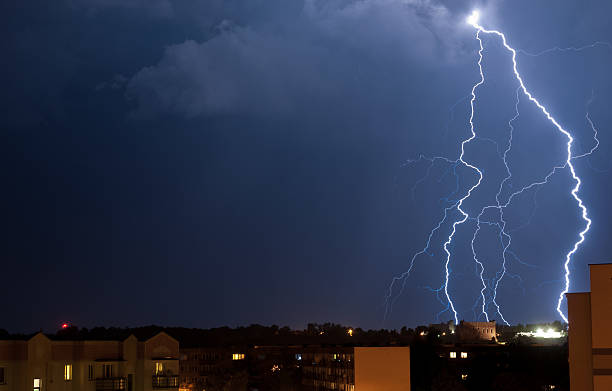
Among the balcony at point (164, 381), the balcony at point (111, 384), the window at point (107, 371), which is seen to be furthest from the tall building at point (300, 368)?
the window at point (107, 371)

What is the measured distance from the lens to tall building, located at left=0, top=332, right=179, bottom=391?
68.4 ft

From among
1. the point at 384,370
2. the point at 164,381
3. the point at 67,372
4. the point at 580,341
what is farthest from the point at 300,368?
the point at 580,341

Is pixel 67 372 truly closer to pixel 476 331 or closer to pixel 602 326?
pixel 602 326

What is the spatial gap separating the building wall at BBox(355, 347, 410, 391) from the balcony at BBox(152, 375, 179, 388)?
1278 cm

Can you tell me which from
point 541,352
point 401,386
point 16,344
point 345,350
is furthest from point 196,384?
point 16,344

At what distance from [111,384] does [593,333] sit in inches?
541

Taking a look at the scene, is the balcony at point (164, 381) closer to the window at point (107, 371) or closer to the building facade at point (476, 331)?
the window at point (107, 371)

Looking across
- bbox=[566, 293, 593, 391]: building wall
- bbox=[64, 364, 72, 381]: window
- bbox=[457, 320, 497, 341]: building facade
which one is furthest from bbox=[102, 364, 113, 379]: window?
bbox=[457, 320, 497, 341]: building facade

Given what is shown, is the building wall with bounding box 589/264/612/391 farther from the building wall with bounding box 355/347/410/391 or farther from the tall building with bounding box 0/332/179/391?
the building wall with bounding box 355/347/410/391

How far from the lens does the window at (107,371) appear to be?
74.5ft

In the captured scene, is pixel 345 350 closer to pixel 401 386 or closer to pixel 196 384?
pixel 401 386

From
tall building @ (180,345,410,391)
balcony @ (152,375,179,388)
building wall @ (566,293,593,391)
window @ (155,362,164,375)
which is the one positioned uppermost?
building wall @ (566,293,593,391)

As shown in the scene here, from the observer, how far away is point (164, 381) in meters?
23.9

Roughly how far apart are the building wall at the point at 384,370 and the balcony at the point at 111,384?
14.7m
